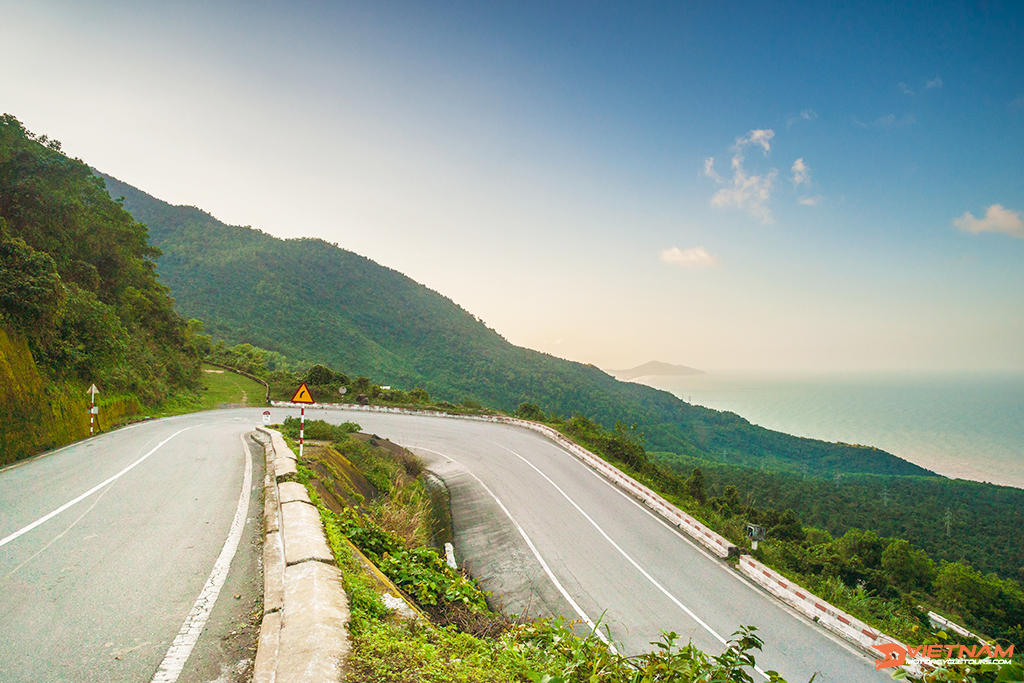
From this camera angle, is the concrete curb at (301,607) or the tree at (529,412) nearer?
the concrete curb at (301,607)

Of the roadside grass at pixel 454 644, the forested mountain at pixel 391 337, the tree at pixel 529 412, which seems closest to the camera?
the roadside grass at pixel 454 644

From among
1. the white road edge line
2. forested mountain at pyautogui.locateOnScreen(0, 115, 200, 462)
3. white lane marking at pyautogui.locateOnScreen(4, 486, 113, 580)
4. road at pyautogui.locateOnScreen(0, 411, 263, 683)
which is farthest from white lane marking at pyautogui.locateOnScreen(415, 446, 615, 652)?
forested mountain at pyautogui.locateOnScreen(0, 115, 200, 462)

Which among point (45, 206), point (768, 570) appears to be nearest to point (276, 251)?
point (45, 206)

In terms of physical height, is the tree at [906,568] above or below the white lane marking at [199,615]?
below

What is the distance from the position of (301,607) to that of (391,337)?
413 ft

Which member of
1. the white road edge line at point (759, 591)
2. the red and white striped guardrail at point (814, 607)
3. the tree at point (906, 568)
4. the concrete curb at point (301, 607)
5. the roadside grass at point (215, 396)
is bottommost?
the roadside grass at point (215, 396)

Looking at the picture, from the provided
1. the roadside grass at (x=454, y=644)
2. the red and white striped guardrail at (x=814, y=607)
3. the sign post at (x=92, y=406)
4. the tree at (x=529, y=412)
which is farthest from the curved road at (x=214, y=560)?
the tree at (x=529, y=412)

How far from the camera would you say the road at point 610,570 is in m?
8.19

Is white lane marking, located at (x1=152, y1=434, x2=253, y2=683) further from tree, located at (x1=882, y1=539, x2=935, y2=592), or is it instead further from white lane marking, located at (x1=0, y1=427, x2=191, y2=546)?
tree, located at (x1=882, y1=539, x2=935, y2=592)

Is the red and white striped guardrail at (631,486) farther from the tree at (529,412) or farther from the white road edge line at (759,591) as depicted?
the tree at (529,412)

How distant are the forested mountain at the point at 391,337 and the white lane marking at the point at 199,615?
7188 cm

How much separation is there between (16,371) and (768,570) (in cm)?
1847

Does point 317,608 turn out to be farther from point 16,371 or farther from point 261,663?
point 16,371

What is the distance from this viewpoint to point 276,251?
13275 cm
